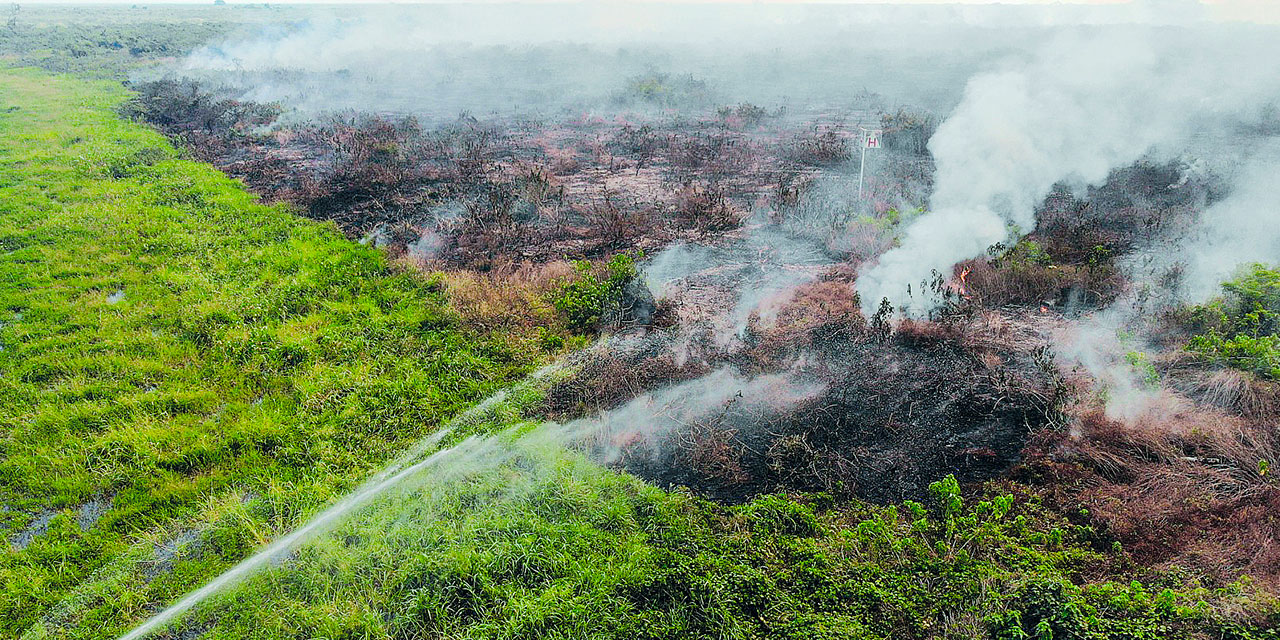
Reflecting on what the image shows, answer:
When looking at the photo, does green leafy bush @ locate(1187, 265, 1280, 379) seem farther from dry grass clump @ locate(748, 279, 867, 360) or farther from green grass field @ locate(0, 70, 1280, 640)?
dry grass clump @ locate(748, 279, 867, 360)

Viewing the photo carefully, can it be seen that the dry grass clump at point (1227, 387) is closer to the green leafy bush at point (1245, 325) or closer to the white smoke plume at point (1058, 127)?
the green leafy bush at point (1245, 325)

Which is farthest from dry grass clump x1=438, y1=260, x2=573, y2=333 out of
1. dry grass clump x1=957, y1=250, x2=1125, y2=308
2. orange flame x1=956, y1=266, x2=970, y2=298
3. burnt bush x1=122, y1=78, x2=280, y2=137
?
burnt bush x1=122, y1=78, x2=280, y2=137

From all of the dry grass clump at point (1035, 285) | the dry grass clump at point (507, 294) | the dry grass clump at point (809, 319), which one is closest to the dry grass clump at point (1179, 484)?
the dry grass clump at point (809, 319)

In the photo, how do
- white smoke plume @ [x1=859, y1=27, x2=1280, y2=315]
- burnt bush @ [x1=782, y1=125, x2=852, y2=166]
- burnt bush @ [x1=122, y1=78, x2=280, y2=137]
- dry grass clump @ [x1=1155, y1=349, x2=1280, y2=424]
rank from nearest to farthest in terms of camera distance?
1. dry grass clump @ [x1=1155, y1=349, x2=1280, y2=424]
2. white smoke plume @ [x1=859, y1=27, x2=1280, y2=315]
3. burnt bush @ [x1=782, y1=125, x2=852, y2=166]
4. burnt bush @ [x1=122, y1=78, x2=280, y2=137]

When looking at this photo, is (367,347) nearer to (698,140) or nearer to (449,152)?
(449,152)

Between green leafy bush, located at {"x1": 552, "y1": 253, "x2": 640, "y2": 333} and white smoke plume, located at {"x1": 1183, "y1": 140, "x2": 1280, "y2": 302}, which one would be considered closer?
white smoke plume, located at {"x1": 1183, "y1": 140, "x2": 1280, "y2": 302}

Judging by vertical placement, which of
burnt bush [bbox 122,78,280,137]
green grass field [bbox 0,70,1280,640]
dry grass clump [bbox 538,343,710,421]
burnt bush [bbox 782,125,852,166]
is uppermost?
burnt bush [bbox 122,78,280,137]

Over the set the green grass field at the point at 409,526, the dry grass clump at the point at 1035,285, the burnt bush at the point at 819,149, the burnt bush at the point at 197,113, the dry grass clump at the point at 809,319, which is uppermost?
the burnt bush at the point at 197,113
